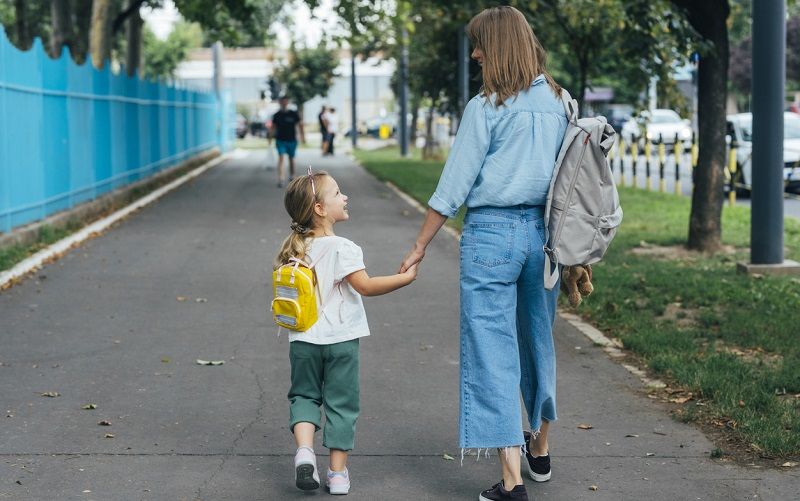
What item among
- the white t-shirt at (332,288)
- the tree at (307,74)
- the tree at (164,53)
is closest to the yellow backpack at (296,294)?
the white t-shirt at (332,288)

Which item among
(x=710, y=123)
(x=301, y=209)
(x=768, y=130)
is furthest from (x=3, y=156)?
(x=301, y=209)

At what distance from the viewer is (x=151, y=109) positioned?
960 inches

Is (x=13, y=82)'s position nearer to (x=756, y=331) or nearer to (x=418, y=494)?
(x=756, y=331)

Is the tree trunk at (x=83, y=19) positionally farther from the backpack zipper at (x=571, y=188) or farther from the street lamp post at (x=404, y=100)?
the backpack zipper at (x=571, y=188)

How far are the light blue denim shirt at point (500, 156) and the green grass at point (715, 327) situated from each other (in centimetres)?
175

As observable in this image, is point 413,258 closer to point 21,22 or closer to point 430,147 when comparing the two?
point 21,22

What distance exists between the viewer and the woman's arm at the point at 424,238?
15.2 ft

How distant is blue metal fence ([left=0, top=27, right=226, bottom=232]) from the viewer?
43.0ft

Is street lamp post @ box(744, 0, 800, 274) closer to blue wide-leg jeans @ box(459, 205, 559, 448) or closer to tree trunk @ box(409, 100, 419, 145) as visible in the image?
blue wide-leg jeans @ box(459, 205, 559, 448)

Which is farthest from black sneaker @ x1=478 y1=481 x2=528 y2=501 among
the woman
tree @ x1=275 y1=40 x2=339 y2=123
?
tree @ x1=275 y1=40 x2=339 y2=123

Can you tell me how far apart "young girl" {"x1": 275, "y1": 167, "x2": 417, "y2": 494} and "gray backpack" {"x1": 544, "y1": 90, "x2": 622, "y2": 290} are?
660mm

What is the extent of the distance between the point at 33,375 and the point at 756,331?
4.46 metres

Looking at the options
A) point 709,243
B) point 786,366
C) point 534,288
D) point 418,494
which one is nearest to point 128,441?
point 418,494

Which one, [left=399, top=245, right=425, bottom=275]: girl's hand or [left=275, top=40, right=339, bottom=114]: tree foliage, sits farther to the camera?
[left=275, top=40, right=339, bottom=114]: tree foliage
